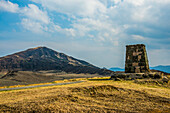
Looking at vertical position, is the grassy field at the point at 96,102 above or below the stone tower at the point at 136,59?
below

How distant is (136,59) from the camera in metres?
20.3

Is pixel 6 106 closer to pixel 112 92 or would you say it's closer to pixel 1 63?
pixel 112 92

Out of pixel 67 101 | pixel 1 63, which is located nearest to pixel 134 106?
pixel 67 101

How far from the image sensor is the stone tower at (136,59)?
1970 centimetres

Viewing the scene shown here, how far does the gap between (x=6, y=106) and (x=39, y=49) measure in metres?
104

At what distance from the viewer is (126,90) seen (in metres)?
10.2

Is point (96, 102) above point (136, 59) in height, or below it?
below

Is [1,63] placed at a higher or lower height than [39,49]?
lower

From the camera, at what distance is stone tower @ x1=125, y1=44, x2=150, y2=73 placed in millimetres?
19703

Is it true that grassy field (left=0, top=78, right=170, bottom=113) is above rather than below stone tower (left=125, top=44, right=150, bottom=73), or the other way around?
below

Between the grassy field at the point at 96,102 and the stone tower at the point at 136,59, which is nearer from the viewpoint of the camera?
the grassy field at the point at 96,102

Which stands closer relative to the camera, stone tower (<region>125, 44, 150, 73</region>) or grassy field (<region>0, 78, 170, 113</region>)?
grassy field (<region>0, 78, 170, 113</region>)

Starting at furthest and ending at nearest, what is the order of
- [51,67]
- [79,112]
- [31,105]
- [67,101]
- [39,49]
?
[39,49]
[51,67]
[67,101]
[31,105]
[79,112]

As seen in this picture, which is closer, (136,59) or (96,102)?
(96,102)
